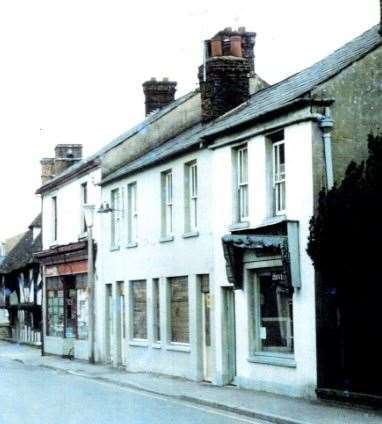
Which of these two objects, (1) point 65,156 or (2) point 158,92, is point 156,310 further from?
(1) point 65,156

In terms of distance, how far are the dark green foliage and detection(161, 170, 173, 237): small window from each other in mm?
10397

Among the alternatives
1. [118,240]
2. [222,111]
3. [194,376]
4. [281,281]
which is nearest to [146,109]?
[118,240]

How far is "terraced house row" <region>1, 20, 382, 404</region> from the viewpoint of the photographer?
20.2 meters

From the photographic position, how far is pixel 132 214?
31812 mm

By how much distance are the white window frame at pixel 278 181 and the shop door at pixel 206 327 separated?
15.9 feet

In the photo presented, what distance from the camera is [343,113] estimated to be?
20.2 m

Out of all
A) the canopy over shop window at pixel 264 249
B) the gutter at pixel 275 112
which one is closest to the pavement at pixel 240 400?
the canopy over shop window at pixel 264 249

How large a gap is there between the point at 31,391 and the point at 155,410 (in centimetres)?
539

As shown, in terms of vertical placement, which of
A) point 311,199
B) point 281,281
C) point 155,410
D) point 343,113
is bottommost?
point 155,410

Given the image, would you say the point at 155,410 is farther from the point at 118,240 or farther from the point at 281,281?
the point at 118,240

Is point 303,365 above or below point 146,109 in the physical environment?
below

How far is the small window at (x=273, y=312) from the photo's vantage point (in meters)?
21.2

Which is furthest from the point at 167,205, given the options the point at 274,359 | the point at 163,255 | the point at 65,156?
the point at 65,156

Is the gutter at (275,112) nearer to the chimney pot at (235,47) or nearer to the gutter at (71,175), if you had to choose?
the chimney pot at (235,47)
